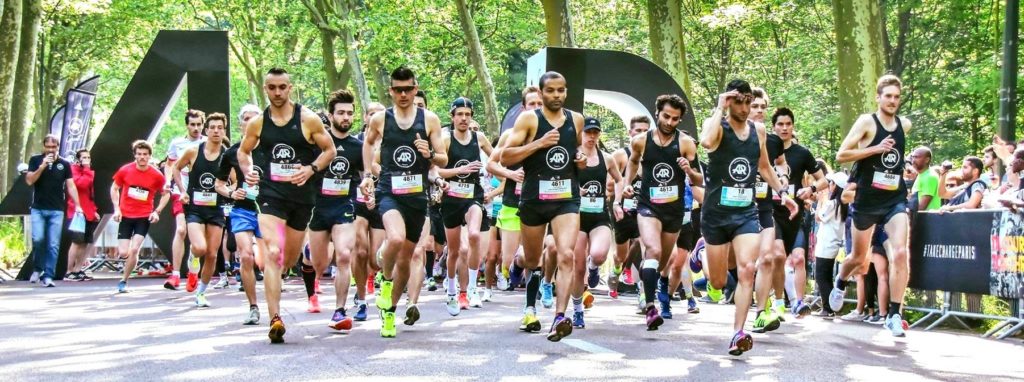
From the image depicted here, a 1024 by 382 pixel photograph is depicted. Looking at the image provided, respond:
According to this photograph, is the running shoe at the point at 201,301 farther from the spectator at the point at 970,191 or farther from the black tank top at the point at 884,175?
the spectator at the point at 970,191

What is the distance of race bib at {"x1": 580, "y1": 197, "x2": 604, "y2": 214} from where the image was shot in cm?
1225

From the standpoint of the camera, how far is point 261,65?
47781 millimetres

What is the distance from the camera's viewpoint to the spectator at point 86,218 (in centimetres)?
2272

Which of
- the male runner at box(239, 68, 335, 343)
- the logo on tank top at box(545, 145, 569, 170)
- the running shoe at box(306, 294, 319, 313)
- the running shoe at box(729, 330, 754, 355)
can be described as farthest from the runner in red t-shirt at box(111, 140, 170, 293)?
the running shoe at box(729, 330, 754, 355)

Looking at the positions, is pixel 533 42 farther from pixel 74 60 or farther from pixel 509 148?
pixel 509 148

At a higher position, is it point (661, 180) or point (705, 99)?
point (705, 99)

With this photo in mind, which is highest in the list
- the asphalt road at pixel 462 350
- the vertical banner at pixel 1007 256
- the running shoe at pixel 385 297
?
the vertical banner at pixel 1007 256

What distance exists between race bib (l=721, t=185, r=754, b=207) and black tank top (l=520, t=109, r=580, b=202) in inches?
42.3

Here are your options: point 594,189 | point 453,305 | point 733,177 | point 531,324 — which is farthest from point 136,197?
point 733,177

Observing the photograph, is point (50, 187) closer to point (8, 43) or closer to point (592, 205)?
point (8, 43)

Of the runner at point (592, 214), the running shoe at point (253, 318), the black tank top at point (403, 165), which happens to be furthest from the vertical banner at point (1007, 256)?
the running shoe at point (253, 318)

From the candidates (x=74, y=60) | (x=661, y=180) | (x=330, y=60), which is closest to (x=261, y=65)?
(x=74, y=60)

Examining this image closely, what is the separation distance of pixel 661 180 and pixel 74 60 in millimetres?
35605

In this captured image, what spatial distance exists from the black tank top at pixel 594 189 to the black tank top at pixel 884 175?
218cm
